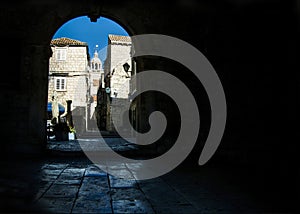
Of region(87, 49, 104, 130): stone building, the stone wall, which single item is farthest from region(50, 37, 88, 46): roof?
region(87, 49, 104, 130): stone building

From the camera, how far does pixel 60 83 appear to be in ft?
90.1

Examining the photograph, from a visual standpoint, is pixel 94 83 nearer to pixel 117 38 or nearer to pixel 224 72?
pixel 117 38

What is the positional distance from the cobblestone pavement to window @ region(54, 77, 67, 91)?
24.4 meters

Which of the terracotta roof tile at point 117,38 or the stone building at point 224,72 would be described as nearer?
the stone building at point 224,72

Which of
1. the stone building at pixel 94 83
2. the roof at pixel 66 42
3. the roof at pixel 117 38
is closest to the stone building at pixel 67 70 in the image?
the roof at pixel 66 42

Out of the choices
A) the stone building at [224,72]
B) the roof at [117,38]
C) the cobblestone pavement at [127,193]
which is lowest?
the cobblestone pavement at [127,193]

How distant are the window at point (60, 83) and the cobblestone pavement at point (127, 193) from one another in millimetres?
24439

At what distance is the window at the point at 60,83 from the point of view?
89.5ft

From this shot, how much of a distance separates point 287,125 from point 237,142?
5.21ft

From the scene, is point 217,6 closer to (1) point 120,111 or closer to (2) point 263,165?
(2) point 263,165

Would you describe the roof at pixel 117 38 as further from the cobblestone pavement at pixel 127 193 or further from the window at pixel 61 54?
the cobblestone pavement at pixel 127 193

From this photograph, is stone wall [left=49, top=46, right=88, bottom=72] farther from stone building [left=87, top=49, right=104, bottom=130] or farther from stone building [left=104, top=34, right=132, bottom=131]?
stone building [left=87, top=49, right=104, bottom=130]

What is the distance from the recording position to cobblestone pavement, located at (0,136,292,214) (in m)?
2.39

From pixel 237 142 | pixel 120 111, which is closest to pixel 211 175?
pixel 237 142
